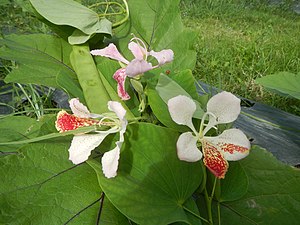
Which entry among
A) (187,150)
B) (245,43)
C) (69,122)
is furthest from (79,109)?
(245,43)

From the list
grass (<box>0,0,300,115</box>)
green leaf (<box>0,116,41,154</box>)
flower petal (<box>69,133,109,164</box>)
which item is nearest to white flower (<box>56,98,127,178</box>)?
flower petal (<box>69,133,109,164</box>)

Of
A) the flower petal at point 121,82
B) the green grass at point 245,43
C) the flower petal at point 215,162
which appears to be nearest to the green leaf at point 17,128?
the flower petal at point 121,82

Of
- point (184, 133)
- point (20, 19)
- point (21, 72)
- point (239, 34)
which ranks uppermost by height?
point (184, 133)

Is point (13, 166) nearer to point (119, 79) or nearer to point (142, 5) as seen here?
point (119, 79)

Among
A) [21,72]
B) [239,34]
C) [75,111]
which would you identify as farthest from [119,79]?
[239,34]

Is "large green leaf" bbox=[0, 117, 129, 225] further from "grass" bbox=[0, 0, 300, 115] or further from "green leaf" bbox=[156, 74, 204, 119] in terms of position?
"grass" bbox=[0, 0, 300, 115]

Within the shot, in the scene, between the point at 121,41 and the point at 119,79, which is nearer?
the point at 119,79

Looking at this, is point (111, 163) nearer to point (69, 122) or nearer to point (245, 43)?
point (69, 122)
